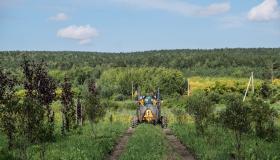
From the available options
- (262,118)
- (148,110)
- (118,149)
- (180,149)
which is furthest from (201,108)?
(148,110)

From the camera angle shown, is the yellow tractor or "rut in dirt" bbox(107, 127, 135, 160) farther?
the yellow tractor

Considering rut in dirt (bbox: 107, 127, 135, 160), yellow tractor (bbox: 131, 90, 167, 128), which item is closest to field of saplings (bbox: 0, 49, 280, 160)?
rut in dirt (bbox: 107, 127, 135, 160)

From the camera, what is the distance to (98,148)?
23.2 meters

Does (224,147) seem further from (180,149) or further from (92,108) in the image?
(92,108)

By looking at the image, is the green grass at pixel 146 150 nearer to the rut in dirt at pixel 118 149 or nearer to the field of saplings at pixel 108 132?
the field of saplings at pixel 108 132

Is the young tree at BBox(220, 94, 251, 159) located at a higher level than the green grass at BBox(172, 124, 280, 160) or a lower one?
higher

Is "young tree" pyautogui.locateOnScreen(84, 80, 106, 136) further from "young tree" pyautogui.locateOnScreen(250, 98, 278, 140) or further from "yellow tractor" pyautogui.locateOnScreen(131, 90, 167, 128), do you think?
"yellow tractor" pyautogui.locateOnScreen(131, 90, 167, 128)

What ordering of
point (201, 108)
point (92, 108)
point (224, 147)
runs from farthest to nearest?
1. point (92, 108)
2. point (201, 108)
3. point (224, 147)

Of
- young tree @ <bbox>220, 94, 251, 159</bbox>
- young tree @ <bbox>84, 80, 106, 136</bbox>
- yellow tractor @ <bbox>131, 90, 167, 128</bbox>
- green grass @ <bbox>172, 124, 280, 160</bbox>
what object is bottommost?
yellow tractor @ <bbox>131, 90, 167, 128</bbox>

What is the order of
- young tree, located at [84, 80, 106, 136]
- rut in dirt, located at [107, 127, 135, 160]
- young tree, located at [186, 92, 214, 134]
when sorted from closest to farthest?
rut in dirt, located at [107, 127, 135, 160], young tree, located at [186, 92, 214, 134], young tree, located at [84, 80, 106, 136]

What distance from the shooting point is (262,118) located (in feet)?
93.2

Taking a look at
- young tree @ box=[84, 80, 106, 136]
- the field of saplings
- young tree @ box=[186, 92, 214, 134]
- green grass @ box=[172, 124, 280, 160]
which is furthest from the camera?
young tree @ box=[84, 80, 106, 136]

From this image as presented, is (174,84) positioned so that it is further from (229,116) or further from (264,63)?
(229,116)

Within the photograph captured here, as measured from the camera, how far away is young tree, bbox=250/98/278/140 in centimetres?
2786
